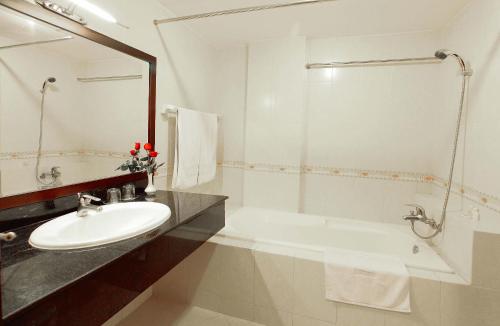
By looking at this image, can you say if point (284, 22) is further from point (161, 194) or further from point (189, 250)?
point (189, 250)

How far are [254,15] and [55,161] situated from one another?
1.77 meters

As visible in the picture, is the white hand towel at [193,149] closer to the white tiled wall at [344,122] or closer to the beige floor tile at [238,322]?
the white tiled wall at [344,122]

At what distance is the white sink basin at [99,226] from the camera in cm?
90

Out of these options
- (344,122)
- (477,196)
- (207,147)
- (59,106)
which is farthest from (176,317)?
(344,122)

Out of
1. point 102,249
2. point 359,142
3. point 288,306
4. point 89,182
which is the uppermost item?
point 359,142

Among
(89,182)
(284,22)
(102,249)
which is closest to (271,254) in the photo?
(102,249)

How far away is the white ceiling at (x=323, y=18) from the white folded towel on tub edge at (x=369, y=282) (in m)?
1.78

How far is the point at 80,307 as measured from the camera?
74 cm

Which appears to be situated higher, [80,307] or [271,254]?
[80,307]

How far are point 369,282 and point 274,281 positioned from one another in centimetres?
55

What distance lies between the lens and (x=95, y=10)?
4.40 feet

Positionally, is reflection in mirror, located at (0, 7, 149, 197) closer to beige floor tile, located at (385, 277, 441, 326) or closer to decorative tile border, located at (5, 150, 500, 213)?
decorative tile border, located at (5, 150, 500, 213)

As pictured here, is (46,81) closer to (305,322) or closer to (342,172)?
(305,322)

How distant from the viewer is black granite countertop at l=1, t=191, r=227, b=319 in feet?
2.09
